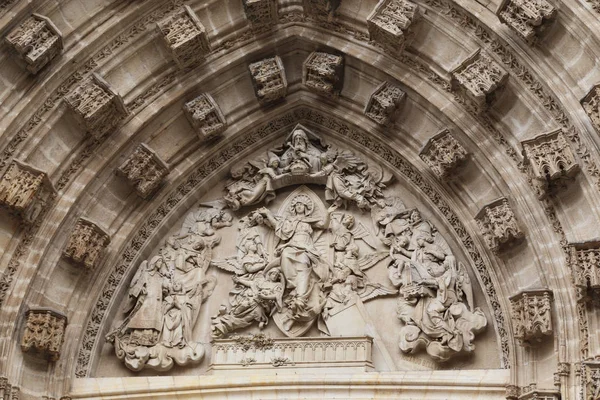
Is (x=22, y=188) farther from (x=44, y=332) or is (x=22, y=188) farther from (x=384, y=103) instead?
(x=384, y=103)

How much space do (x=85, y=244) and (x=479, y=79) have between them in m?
4.31

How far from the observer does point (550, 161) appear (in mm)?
9922

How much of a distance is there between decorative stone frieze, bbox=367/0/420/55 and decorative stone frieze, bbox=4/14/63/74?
127 inches

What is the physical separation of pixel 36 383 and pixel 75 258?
1304mm

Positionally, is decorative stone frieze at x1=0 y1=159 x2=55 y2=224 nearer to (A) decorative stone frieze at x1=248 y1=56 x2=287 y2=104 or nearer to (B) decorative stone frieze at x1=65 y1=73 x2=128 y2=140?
(B) decorative stone frieze at x1=65 y1=73 x2=128 y2=140

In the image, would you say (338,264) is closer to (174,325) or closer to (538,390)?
(174,325)

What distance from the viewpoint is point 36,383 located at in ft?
34.7

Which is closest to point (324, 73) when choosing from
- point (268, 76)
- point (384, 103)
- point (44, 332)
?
point (268, 76)

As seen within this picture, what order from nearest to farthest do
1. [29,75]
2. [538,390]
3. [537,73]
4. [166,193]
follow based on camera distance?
[538,390] < [537,73] < [29,75] < [166,193]

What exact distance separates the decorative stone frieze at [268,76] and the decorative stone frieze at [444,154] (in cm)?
180

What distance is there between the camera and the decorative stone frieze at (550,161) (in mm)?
9867

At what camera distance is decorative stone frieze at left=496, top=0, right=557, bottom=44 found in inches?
394

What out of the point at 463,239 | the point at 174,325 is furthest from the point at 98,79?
the point at 463,239

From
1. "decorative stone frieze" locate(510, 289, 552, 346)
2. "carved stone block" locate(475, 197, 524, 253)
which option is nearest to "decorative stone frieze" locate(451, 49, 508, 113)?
"carved stone block" locate(475, 197, 524, 253)
